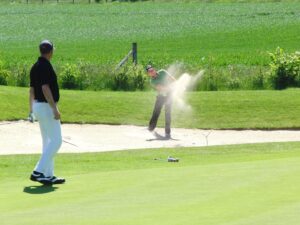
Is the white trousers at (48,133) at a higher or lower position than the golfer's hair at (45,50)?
lower

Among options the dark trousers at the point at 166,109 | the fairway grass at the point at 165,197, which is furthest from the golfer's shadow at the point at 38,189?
the dark trousers at the point at 166,109

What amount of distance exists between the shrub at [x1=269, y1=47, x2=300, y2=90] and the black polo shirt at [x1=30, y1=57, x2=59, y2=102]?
59.3 feet

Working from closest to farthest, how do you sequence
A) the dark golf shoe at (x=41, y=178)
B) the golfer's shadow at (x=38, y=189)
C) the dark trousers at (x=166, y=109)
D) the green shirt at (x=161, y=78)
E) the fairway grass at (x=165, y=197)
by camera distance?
the fairway grass at (x=165, y=197), the golfer's shadow at (x=38, y=189), the dark golf shoe at (x=41, y=178), the green shirt at (x=161, y=78), the dark trousers at (x=166, y=109)

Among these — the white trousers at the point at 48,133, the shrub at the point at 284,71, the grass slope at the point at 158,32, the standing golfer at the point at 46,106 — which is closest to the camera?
the standing golfer at the point at 46,106

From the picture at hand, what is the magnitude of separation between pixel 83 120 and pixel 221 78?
672cm

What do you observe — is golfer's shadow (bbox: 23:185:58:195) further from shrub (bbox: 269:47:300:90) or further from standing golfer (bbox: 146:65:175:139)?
shrub (bbox: 269:47:300:90)

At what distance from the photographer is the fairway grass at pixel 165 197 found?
1221 centimetres

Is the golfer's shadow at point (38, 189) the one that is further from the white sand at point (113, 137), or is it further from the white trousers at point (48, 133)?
the white sand at point (113, 137)

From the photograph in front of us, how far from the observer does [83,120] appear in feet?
94.6

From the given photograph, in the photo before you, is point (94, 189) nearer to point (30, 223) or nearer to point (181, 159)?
point (30, 223)

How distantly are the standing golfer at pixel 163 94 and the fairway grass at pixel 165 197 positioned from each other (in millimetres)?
8084

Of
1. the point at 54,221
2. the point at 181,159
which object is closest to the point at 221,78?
the point at 181,159

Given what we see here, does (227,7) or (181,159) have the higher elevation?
(227,7)

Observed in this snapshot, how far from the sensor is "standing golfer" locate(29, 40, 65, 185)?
15.7m
